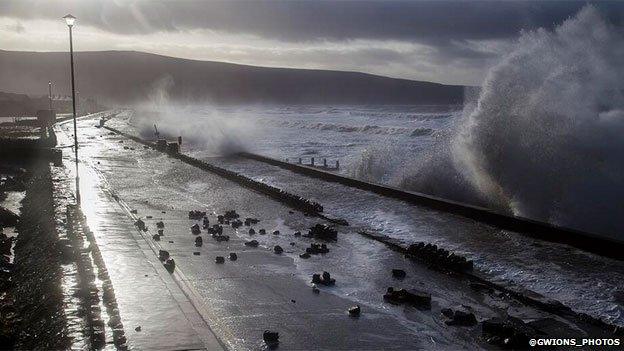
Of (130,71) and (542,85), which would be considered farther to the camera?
(130,71)

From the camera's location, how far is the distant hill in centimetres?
17212

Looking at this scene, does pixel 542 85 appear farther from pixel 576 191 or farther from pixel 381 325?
pixel 381 325

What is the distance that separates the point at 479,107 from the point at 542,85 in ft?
6.94

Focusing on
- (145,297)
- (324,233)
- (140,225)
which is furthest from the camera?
(324,233)

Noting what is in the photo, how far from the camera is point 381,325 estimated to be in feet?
25.2

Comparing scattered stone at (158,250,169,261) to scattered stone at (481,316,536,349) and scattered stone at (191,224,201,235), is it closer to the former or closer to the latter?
scattered stone at (191,224,201,235)

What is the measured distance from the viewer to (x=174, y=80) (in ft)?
625

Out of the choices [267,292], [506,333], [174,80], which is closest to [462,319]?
[506,333]

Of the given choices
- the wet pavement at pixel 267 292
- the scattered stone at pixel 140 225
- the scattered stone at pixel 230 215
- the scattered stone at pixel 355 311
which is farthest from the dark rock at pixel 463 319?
the scattered stone at pixel 230 215

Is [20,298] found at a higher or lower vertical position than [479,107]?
lower

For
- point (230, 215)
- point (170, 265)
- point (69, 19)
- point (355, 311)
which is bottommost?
point (230, 215)

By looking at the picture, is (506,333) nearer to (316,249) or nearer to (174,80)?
(316,249)

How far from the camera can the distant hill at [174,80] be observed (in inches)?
6777

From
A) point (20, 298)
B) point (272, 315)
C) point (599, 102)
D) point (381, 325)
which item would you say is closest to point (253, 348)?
point (272, 315)
